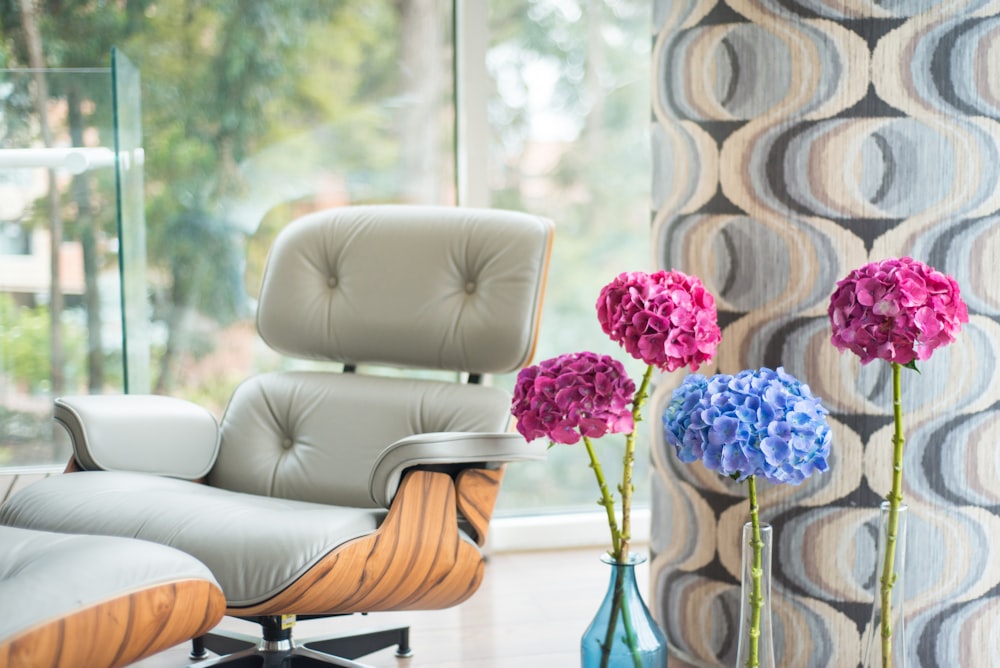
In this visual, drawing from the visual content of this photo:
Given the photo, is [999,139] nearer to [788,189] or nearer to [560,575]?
[788,189]

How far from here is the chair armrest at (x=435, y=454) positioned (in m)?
1.55

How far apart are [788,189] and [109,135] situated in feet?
4.96

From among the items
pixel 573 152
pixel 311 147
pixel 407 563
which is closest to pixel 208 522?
pixel 407 563

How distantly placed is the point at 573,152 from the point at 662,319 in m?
1.54

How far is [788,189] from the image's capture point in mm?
1769

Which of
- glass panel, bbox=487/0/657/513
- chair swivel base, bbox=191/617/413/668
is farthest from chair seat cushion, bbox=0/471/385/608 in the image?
glass panel, bbox=487/0/657/513

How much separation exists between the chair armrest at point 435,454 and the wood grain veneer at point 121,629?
32cm

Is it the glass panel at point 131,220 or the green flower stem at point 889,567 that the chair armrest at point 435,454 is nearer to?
the green flower stem at point 889,567

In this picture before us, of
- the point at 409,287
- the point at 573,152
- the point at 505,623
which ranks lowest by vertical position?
the point at 505,623

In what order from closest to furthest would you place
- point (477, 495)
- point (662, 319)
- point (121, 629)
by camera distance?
point (121, 629) → point (662, 319) → point (477, 495)

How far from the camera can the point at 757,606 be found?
1.28m

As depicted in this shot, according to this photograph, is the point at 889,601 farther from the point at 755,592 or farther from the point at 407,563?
the point at 407,563

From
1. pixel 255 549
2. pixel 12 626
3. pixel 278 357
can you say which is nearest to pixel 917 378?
pixel 255 549

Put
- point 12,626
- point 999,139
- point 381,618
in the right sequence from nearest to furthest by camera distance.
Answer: point 12,626 < point 999,139 < point 381,618
